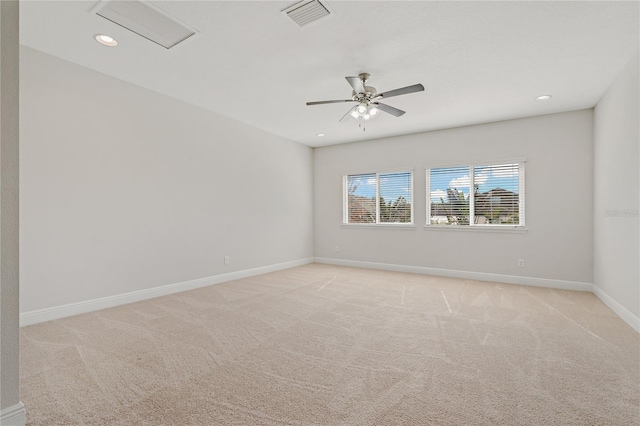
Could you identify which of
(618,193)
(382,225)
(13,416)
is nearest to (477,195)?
(382,225)

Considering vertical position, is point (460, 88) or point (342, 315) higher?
point (460, 88)

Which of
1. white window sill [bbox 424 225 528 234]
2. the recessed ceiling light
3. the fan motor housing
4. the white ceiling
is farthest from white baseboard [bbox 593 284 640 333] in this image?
the recessed ceiling light

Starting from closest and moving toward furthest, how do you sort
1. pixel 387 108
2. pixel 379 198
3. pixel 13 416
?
pixel 13 416
pixel 387 108
pixel 379 198

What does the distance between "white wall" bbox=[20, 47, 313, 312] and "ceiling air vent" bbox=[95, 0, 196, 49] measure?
1305 mm

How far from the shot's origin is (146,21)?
2.62m

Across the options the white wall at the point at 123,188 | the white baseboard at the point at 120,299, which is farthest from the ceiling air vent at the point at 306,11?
the white baseboard at the point at 120,299

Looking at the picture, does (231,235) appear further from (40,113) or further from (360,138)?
(360,138)

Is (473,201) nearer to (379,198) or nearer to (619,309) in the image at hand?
(379,198)

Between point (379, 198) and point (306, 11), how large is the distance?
4529 mm

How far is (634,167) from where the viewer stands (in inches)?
124

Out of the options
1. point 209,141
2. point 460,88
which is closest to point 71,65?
point 209,141

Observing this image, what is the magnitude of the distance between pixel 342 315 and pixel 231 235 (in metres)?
2.66

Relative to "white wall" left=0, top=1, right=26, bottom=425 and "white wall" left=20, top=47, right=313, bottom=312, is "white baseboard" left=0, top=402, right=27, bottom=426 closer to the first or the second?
"white wall" left=0, top=1, right=26, bottom=425

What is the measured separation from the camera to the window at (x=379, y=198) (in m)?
6.25
